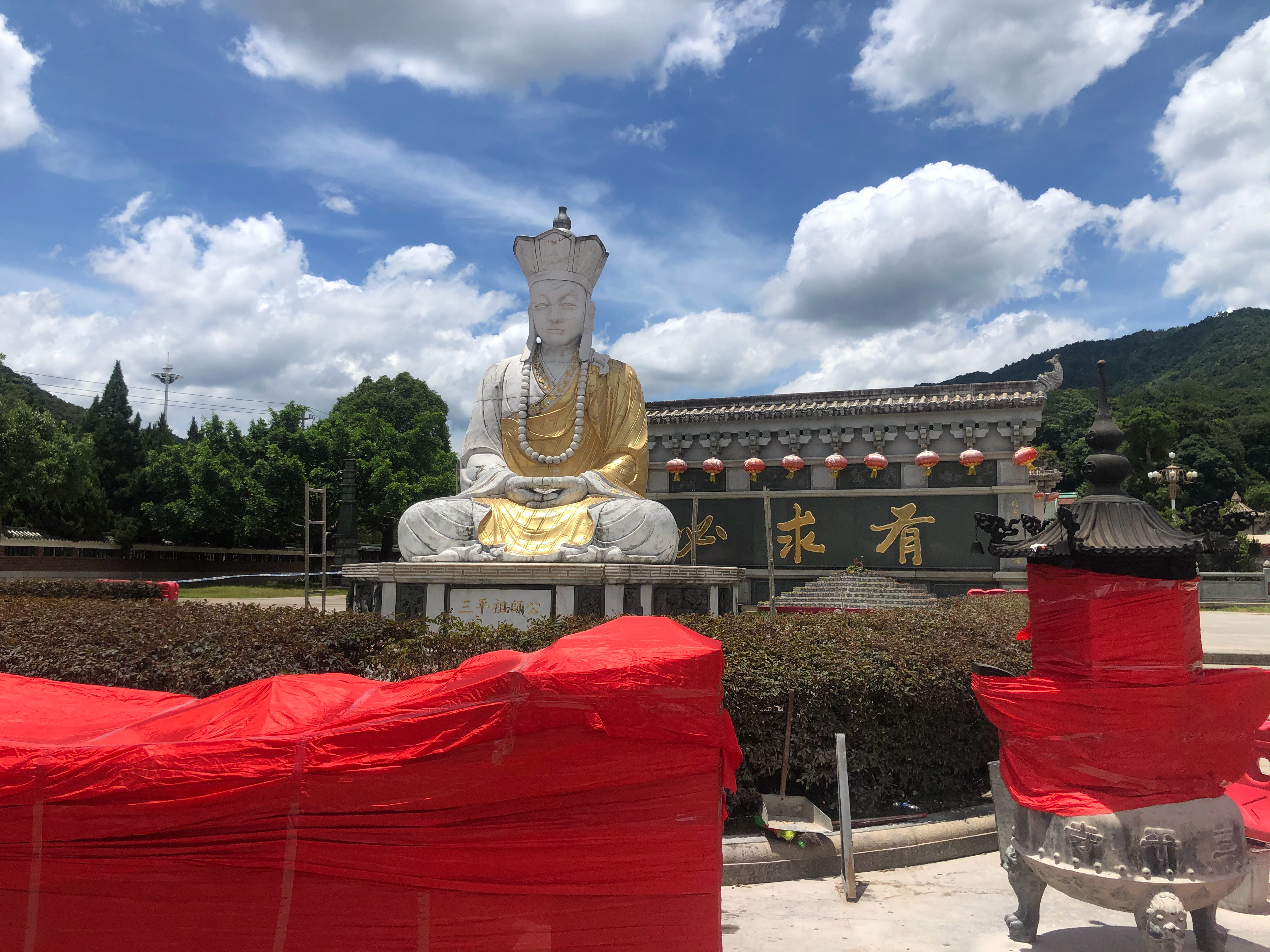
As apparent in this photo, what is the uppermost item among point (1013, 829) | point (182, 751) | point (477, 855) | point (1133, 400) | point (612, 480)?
point (1133, 400)

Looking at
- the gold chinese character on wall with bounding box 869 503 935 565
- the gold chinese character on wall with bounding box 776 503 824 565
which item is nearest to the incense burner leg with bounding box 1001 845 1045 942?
the gold chinese character on wall with bounding box 869 503 935 565

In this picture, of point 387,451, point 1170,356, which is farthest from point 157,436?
point 1170,356

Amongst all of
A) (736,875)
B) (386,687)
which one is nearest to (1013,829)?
(736,875)

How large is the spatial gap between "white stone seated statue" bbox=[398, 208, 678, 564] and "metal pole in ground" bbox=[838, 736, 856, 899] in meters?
5.76

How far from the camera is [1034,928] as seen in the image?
339 cm

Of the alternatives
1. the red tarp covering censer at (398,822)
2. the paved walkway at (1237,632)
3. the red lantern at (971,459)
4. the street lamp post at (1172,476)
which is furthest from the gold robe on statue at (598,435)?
the street lamp post at (1172,476)

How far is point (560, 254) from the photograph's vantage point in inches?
427

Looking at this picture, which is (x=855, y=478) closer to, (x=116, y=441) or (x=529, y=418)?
(x=529, y=418)

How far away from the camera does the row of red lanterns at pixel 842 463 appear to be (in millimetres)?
14047

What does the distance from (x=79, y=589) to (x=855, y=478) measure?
1249 cm

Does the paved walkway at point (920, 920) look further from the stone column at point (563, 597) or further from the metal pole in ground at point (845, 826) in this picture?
the stone column at point (563, 597)

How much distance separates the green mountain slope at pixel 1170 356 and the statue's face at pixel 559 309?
5774cm

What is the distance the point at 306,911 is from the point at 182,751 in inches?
22.1

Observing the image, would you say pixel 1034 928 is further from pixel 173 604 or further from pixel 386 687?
pixel 173 604
